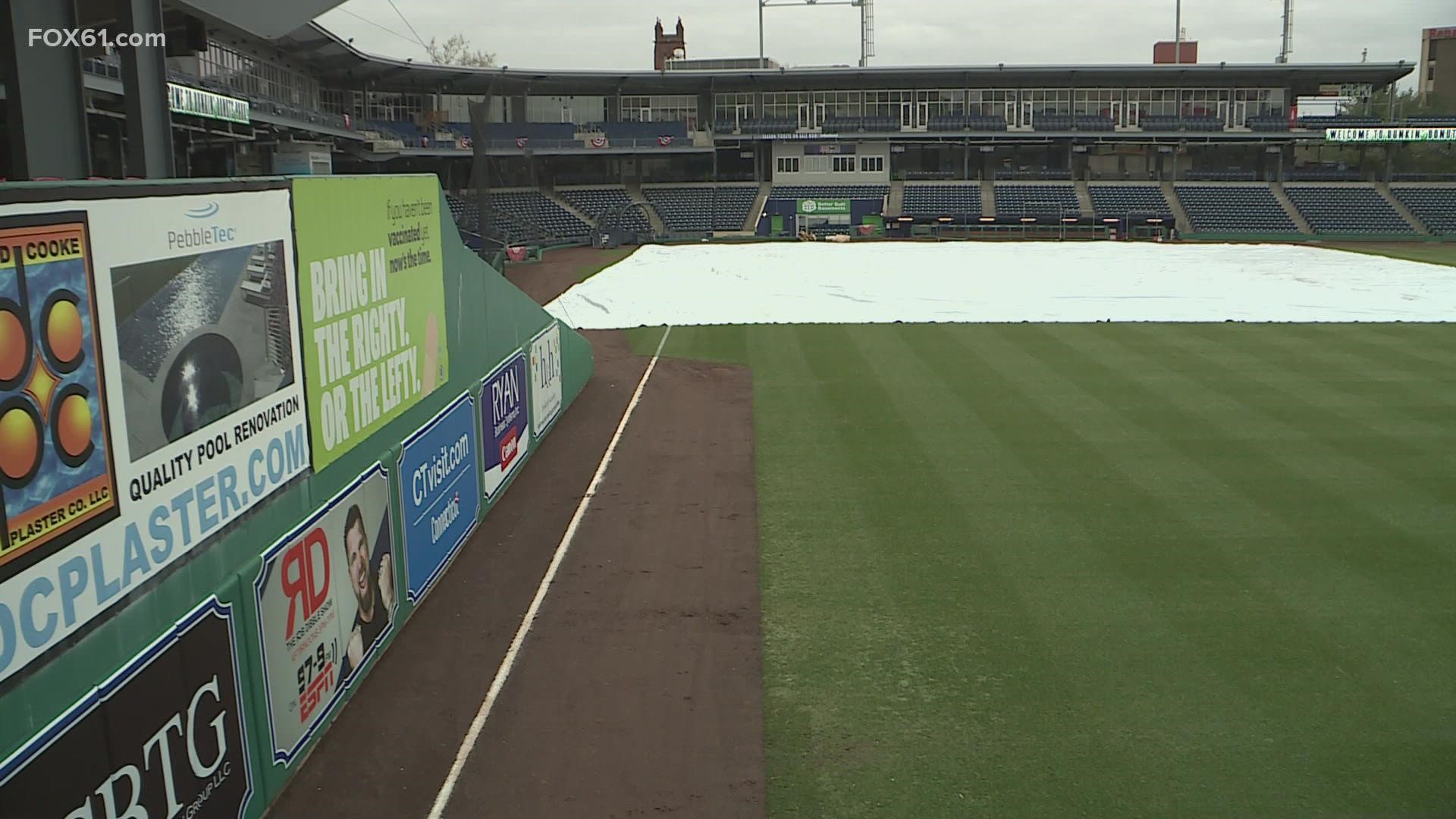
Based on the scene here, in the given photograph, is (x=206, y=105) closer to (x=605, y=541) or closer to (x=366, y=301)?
(x=605, y=541)

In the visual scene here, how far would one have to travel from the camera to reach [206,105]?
26484 mm

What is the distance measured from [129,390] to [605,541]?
7983mm

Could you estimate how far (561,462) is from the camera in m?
17.8

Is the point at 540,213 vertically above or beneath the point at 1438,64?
beneath

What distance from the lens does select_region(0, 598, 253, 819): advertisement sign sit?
5574 millimetres

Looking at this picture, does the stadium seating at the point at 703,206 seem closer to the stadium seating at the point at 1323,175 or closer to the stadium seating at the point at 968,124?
the stadium seating at the point at 968,124

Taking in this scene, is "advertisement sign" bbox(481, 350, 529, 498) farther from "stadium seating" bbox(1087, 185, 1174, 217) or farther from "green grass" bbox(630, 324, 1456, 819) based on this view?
"stadium seating" bbox(1087, 185, 1174, 217)

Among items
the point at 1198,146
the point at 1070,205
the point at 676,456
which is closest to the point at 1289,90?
the point at 1198,146

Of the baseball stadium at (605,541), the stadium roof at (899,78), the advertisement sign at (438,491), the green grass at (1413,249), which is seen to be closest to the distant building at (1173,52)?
the stadium roof at (899,78)

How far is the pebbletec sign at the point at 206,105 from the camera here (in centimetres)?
2425

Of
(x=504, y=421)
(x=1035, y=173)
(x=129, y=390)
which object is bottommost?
(x=504, y=421)

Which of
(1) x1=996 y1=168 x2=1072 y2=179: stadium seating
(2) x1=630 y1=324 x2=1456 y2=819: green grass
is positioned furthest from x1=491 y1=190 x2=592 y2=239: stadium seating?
(2) x1=630 y1=324 x2=1456 y2=819: green grass

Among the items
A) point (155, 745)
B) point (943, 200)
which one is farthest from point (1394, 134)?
point (155, 745)

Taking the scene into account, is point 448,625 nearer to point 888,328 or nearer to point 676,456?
point 676,456
